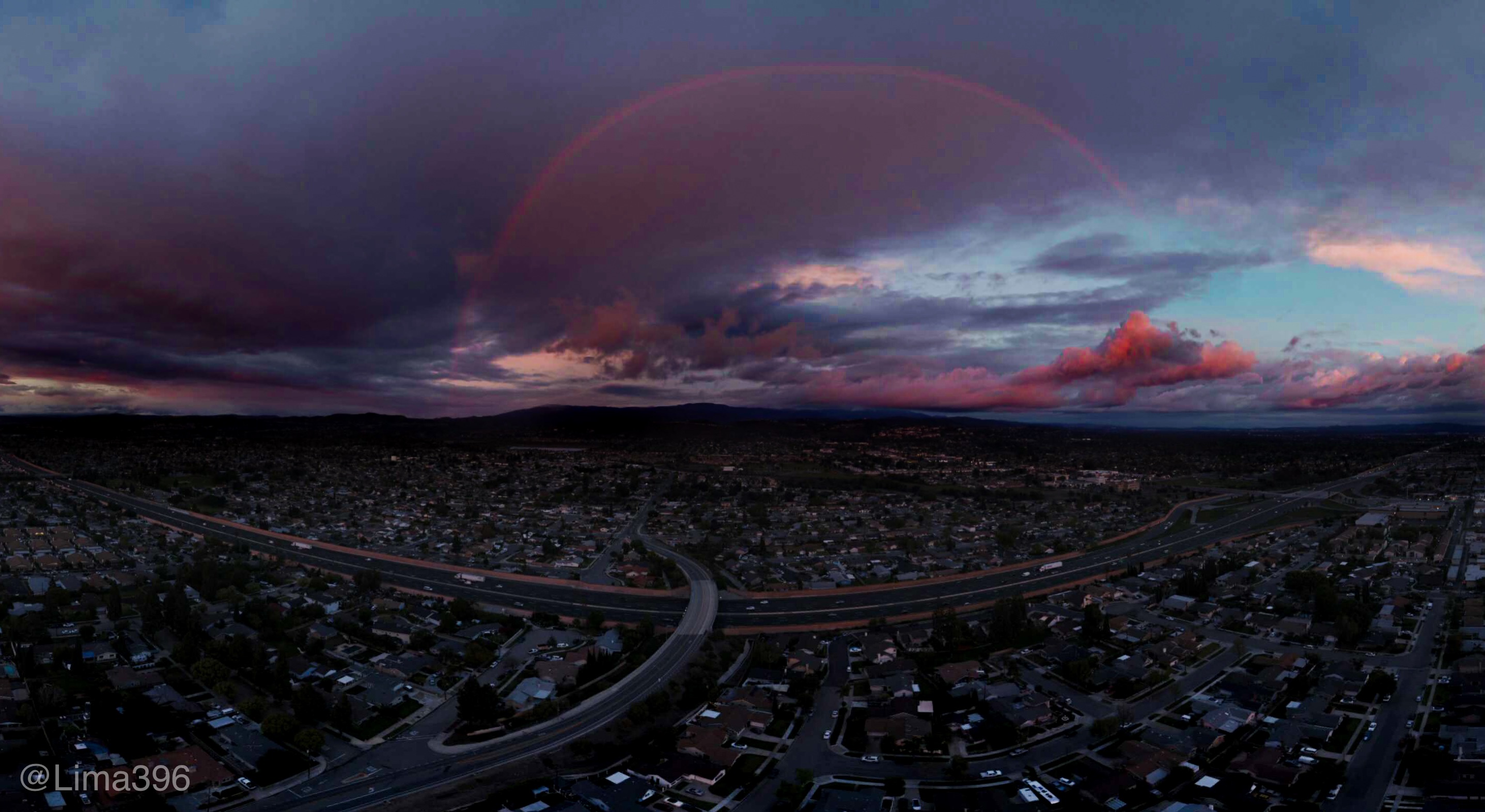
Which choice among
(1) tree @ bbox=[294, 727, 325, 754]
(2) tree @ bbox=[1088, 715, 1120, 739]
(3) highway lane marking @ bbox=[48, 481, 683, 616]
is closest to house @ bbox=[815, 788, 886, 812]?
(2) tree @ bbox=[1088, 715, 1120, 739]

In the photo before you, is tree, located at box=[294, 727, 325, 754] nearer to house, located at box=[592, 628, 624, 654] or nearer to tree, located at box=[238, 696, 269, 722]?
tree, located at box=[238, 696, 269, 722]

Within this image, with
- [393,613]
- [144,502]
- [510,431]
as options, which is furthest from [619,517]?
[510,431]

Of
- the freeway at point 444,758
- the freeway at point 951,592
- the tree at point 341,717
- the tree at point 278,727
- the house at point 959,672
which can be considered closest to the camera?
the freeway at point 444,758

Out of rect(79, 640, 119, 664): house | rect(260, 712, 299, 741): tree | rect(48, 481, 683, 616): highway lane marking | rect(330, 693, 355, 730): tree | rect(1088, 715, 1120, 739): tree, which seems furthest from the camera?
rect(48, 481, 683, 616): highway lane marking

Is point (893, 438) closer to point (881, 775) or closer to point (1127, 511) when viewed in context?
point (1127, 511)

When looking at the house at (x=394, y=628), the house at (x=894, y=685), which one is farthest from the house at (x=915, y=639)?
the house at (x=394, y=628)

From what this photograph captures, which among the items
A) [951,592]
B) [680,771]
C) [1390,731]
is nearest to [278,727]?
[680,771]

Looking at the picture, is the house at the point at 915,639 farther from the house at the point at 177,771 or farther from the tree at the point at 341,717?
the house at the point at 177,771
